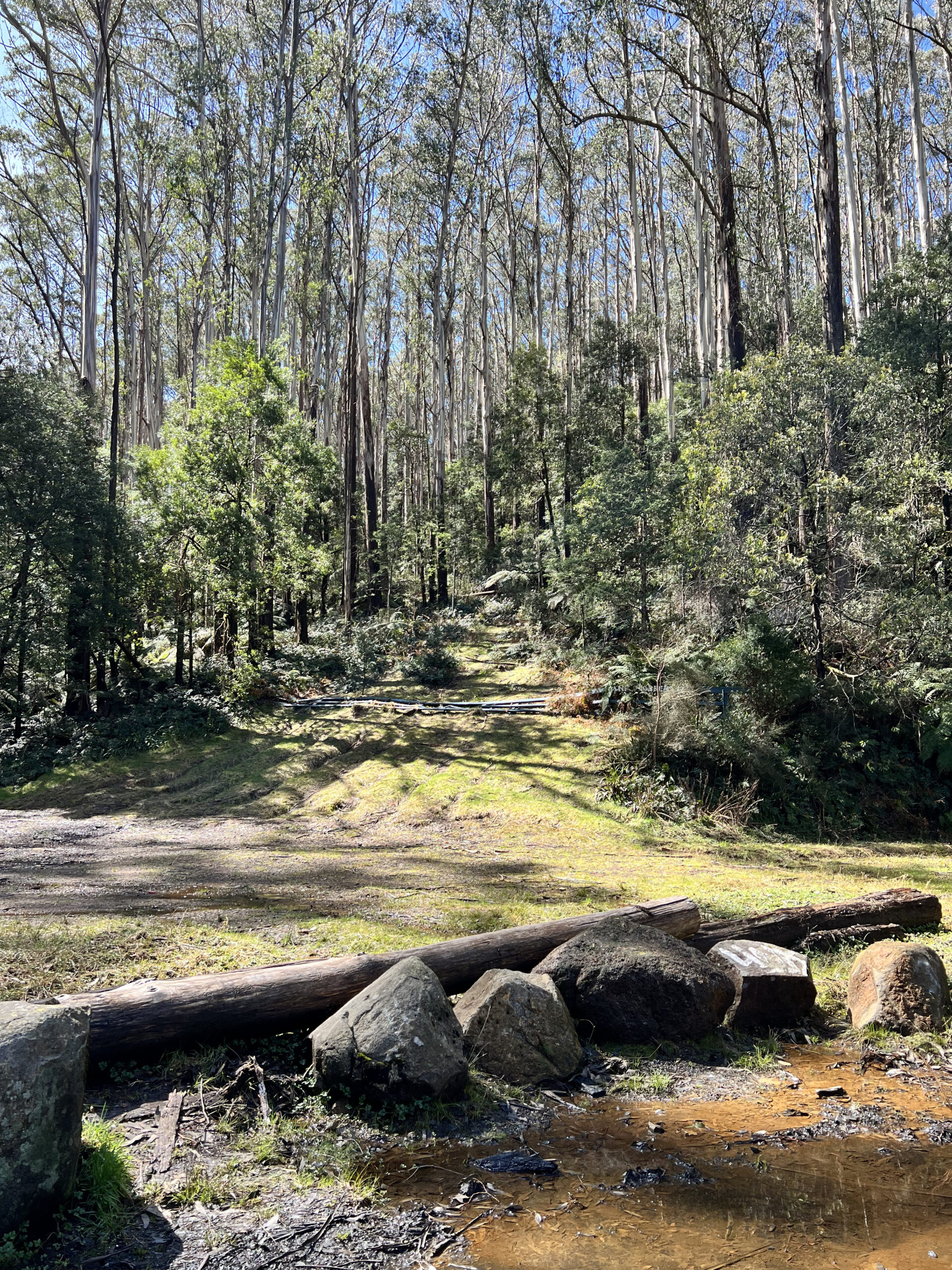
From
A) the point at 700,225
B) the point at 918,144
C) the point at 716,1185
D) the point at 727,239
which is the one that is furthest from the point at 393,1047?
the point at 918,144

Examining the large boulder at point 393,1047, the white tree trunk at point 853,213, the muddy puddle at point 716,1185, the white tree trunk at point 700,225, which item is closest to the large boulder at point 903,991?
the muddy puddle at point 716,1185

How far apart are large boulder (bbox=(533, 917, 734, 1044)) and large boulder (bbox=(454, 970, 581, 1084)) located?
306mm

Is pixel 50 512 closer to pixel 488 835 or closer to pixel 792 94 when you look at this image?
pixel 488 835

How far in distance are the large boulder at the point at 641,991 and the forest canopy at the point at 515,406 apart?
20.9 feet

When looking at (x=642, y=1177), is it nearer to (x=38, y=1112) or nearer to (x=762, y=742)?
(x=38, y=1112)

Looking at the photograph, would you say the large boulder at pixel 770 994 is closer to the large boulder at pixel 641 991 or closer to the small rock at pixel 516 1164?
the large boulder at pixel 641 991

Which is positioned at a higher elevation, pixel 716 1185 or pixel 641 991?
pixel 641 991

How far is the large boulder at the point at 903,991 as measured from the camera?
5137mm

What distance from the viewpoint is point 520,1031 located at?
15.5ft

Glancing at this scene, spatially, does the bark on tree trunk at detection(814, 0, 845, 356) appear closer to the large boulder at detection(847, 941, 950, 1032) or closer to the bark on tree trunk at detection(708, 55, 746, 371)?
the bark on tree trunk at detection(708, 55, 746, 371)

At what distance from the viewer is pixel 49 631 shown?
16641 millimetres

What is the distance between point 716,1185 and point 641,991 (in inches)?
62.0

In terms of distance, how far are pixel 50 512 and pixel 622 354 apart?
19.8 metres

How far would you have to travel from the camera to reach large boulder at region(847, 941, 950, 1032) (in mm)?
5137
